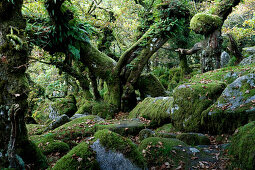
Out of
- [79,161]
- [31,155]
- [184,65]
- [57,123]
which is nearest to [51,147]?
[31,155]

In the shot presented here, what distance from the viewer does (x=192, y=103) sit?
220 inches

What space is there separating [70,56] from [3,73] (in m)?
Answer: 6.47

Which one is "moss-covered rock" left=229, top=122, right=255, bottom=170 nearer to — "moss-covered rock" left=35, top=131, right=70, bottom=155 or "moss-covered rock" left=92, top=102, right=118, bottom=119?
"moss-covered rock" left=35, top=131, right=70, bottom=155

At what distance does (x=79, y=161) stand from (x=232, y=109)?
4212 millimetres

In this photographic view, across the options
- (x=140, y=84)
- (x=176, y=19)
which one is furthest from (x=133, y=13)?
(x=140, y=84)

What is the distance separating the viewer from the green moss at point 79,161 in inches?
104

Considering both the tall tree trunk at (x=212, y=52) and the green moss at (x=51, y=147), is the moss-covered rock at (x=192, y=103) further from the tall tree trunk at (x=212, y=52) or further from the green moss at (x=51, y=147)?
the tall tree trunk at (x=212, y=52)

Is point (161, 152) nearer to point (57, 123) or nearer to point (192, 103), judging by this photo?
point (192, 103)

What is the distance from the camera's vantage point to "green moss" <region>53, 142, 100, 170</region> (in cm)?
264

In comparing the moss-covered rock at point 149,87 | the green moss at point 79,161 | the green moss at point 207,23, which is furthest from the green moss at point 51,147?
the green moss at point 207,23

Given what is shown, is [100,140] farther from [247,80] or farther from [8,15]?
[247,80]

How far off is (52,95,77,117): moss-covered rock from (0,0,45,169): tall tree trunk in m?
8.42

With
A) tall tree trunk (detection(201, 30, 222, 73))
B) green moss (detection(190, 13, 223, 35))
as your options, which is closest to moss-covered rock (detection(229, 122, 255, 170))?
tall tree trunk (detection(201, 30, 222, 73))

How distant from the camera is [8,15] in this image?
125 inches
